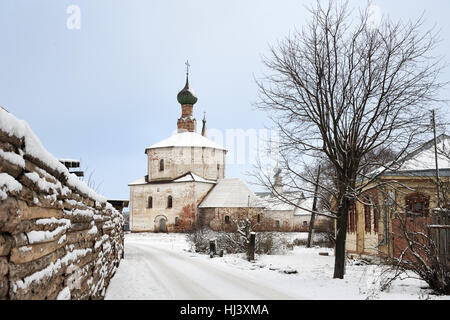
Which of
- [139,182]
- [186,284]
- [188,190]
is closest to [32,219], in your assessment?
[186,284]

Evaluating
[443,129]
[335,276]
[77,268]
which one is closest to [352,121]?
[443,129]

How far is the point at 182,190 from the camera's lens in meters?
47.1

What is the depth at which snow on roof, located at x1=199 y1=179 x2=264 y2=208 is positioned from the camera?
44.6 m

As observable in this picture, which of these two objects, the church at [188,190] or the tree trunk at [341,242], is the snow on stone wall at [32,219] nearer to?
the tree trunk at [341,242]

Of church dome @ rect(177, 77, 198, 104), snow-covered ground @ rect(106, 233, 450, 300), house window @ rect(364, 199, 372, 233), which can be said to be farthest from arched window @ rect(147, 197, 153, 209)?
snow-covered ground @ rect(106, 233, 450, 300)

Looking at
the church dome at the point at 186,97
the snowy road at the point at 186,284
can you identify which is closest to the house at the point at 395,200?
the snowy road at the point at 186,284

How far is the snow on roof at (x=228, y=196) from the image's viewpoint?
1754 inches

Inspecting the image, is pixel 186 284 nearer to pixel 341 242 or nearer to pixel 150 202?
pixel 341 242

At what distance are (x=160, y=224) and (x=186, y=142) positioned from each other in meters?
10.1

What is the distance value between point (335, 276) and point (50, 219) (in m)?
10.7

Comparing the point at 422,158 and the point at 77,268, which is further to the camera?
the point at 422,158

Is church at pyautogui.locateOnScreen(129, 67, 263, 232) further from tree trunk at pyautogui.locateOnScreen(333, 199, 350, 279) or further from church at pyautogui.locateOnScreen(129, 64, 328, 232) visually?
tree trunk at pyautogui.locateOnScreen(333, 199, 350, 279)

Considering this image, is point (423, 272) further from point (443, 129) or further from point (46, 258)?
point (46, 258)

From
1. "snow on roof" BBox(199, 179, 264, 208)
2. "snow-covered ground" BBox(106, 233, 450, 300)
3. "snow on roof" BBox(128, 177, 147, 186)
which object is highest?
"snow on roof" BBox(128, 177, 147, 186)
